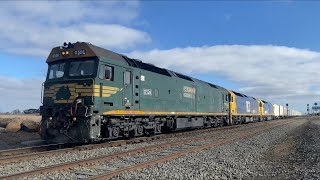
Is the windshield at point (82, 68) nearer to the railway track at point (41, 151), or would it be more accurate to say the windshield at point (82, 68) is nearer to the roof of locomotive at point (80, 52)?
the roof of locomotive at point (80, 52)

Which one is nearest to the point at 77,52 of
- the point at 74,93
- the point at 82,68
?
the point at 82,68

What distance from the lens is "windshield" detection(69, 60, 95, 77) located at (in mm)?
13944

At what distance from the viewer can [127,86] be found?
15.7m

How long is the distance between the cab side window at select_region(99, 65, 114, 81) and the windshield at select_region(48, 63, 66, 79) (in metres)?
1.84

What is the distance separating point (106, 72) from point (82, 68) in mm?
1011

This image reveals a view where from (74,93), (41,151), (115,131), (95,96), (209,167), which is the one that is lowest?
(209,167)

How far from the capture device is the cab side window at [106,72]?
45.9 feet

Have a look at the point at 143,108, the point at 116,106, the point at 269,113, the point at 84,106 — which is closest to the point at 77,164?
the point at 84,106

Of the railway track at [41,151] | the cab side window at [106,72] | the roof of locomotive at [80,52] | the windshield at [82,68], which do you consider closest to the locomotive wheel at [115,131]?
the railway track at [41,151]

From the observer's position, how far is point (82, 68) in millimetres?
14172

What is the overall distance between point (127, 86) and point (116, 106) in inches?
53.9

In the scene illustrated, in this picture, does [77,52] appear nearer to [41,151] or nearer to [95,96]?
[95,96]

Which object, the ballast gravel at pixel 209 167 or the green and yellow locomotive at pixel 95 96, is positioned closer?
the ballast gravel at pixel 209 167

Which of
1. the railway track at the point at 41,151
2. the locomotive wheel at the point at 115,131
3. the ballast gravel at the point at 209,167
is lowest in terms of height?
the ballast gravel at the point at 209,167
